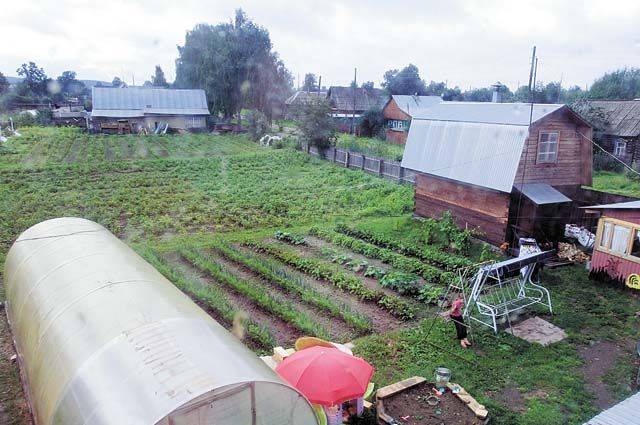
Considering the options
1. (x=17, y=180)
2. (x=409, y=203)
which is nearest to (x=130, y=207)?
(x=17, y=180)

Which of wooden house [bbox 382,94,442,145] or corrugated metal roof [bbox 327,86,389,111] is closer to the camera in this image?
wooden house [bbox 382,94,442,145]

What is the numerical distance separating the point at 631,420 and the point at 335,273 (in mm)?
6979

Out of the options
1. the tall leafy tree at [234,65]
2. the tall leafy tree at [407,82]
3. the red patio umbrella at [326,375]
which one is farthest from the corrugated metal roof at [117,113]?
the red patio umbrella at [326,375]

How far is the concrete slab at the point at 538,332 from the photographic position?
836 cm

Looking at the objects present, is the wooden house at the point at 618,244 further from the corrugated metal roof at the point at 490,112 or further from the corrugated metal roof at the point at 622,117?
the corrugated metal roof at the point at 622,117

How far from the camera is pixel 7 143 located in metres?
27.1

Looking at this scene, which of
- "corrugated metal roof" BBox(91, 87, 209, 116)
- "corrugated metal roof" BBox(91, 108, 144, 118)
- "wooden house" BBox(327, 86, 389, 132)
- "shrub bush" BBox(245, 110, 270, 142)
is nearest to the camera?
"shrub bush" BBox(245, 110, 270, 142)

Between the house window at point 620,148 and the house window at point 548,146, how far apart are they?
16.5 metres

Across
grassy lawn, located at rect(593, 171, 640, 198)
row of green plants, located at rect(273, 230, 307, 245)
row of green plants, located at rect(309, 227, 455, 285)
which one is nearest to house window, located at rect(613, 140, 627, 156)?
grassy lawn, located at rect(593, 171, 640, 198)

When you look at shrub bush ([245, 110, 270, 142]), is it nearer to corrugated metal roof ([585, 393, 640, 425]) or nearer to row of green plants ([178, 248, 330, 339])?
row of green plants ([178, 248, 330, 339])

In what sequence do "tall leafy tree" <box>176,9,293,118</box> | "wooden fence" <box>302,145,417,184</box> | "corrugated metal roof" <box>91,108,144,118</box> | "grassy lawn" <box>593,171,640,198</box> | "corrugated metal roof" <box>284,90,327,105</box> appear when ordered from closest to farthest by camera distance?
"grassy lawn" <box>593,171,640,198</box>
"wooden fence" <box>302,145,417,184</box>
"corrugated metal roof" <box>284,90,327,105</box>
"corrugated metal roof" <box>91,108,144,118</box>
"tall leafy tree" <box>176,9,293,118</box>

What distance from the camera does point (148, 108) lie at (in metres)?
38.9

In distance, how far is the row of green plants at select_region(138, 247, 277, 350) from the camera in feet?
26.5

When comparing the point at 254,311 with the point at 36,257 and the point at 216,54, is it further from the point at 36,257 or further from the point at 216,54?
the point at 216,54
